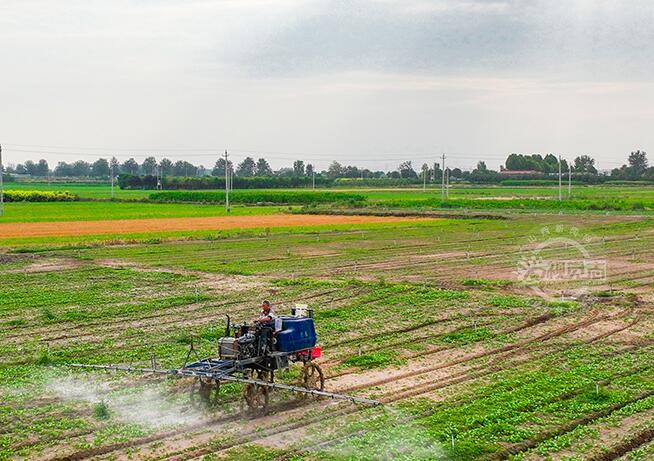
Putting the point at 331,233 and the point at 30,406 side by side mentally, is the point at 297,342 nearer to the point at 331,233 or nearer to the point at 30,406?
the point at 30,406

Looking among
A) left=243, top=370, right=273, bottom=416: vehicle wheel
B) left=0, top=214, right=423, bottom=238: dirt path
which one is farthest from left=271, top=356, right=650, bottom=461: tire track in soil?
left=0, top=214, right=423, bottom=238: dirt path

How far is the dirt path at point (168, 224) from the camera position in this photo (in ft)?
186

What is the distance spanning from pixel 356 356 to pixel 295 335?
3617mm

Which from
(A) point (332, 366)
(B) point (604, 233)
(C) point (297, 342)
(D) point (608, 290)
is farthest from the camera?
(B) point (604, 233)

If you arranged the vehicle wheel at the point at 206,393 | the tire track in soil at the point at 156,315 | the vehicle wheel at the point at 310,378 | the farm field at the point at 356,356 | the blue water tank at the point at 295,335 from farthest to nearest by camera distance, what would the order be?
the tire track in soil at the point at 156,315 < the vehicle wheel at the point at 310,378 < the blue water tank at the point at 295,335 < the vehicle wheel at the point at 206,393 < the farm field at the point at 356,356

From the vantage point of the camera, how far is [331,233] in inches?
2154

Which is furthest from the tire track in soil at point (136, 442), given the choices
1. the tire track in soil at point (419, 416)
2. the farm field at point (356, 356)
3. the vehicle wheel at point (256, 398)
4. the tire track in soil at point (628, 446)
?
the tire track in soil at point (628, 446)

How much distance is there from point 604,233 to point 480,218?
16372 millimetres

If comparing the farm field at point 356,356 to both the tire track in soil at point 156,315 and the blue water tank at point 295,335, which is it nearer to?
the tire track in soil at point 156,315

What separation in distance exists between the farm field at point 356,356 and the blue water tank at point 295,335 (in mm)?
927

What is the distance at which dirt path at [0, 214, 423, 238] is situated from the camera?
186 feet

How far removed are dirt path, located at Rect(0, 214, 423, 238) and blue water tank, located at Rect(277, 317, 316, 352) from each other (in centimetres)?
4095

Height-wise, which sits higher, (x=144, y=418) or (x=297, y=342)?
(x=297, y=342)

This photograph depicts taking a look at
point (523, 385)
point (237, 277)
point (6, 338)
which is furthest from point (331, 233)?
point (523, 385)
